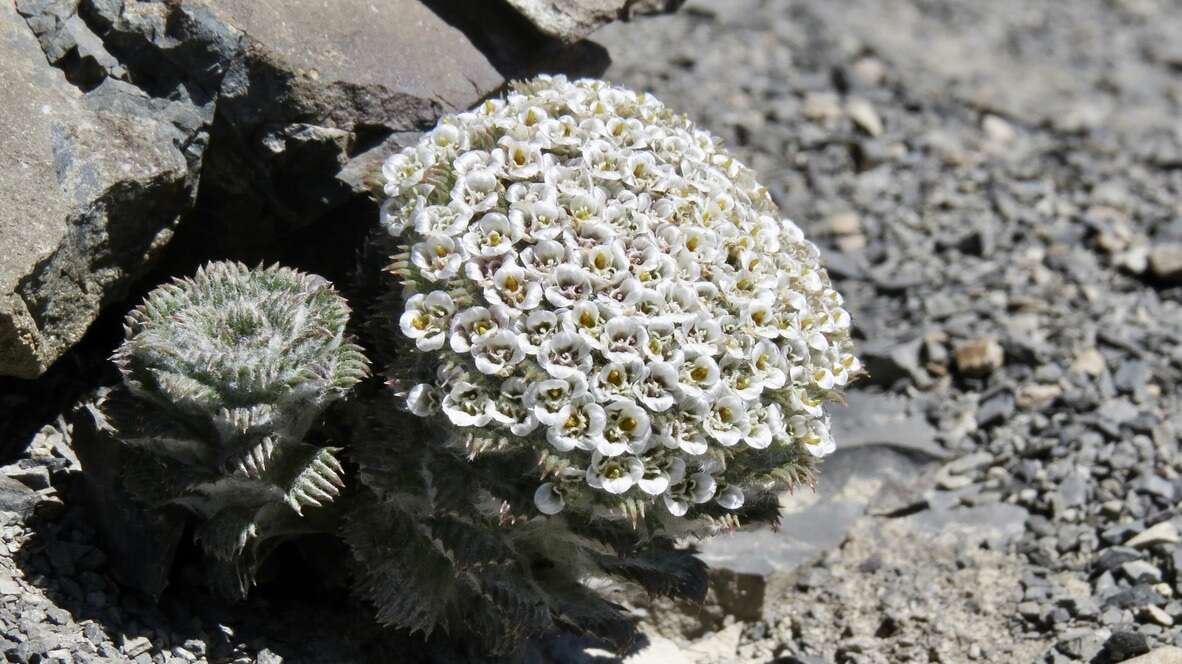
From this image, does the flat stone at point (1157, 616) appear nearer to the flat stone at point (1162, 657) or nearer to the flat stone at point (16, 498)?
the flat stone at point (1162, 657)

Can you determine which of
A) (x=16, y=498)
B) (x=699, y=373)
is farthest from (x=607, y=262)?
(x=16, y=498)

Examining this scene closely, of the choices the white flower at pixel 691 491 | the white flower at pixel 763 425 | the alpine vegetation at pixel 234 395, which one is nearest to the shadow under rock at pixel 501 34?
the alpine vegetation at pixel 234 395

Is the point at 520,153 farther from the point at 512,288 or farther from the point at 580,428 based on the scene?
the point at 580,428

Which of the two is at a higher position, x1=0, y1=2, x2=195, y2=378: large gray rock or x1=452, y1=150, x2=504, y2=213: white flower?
x1=452, y1=150, x2=504, y2=213: white flower

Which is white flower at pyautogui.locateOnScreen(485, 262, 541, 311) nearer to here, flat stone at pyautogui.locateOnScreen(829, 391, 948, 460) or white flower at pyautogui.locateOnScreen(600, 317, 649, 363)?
white flower at pyautogui.locateOnScreen(600, 317, 649, 363)

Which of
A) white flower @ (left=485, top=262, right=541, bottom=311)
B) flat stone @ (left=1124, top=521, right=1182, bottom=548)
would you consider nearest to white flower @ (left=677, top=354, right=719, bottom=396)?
white flower @ (left=485, top=262, right=541, bottom=311)

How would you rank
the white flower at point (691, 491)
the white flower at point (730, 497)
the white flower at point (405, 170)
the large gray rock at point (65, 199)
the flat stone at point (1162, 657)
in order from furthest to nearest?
the flat stone at point (1162, 657) → the white flower at point (405, 170) → the large gray rock at point (65, 199) → the white flower at point (730, 497) → the white flower at point (691, 491)
